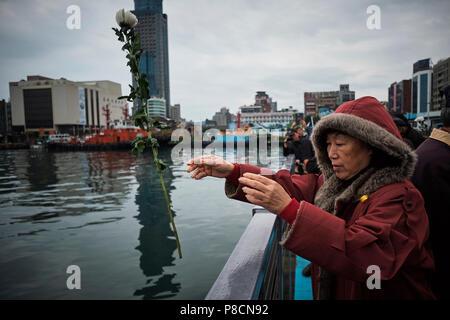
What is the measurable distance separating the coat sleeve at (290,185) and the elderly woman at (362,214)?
40 centimetres

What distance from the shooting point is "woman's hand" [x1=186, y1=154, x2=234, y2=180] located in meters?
2.27

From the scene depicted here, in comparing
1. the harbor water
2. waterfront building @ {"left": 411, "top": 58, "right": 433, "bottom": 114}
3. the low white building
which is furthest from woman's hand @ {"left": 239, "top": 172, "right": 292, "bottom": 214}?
the low white building

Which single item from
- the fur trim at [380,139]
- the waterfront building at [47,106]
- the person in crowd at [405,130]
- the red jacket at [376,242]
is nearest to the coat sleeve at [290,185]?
the fur trim at [380,139]

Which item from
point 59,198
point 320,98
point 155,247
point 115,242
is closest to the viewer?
point 155,247

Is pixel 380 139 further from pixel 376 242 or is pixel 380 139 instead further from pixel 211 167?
pixel 211 167

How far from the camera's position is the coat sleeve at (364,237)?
128cm

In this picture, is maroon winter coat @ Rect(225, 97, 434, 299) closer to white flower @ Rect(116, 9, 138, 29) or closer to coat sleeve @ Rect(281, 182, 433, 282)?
coat sleeve @ Rect(281, 182, 433, 282)

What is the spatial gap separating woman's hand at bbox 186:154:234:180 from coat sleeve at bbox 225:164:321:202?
87 mm

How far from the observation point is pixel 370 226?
131 centimetres

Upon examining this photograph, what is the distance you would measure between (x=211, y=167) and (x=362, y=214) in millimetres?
1157

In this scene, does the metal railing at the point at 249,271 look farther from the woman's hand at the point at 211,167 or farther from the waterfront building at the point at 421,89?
the waterfront building at the point at 421,89

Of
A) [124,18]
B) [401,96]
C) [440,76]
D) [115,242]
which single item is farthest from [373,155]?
[401,96]
